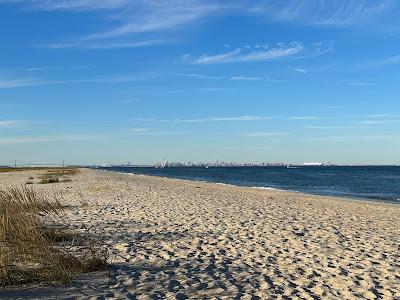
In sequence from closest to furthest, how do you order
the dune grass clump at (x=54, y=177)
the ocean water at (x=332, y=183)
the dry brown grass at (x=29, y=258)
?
the dry brown grass at (x=29, y=258), the dune grass clump at (x=54, y=177), the ocean water at (x=332, y=183)

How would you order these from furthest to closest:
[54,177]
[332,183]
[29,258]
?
[332,183] < [54,177] < [29,258]

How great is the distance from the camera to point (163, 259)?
8.50 metres

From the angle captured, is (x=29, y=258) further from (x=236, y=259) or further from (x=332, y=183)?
(x=332, y=183)

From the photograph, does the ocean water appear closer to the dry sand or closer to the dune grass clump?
the dune grass clump

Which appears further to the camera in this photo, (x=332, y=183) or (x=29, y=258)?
(x=332, y=183)

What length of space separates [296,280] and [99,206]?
470 inches

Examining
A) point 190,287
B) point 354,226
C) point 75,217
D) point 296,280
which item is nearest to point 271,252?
point 296,280

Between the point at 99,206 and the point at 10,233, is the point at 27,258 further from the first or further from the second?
the point at 99,206

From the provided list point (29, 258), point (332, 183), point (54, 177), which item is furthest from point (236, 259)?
point (332, 183)

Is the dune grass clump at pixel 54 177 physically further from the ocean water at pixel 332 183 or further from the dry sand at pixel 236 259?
the dry sand at pixel 236 259

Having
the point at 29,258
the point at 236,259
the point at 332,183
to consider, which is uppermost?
the point at 332,183

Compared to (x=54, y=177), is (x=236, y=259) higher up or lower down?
lower down

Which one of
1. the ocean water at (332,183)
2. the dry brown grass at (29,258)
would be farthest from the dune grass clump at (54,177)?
the dry brown grass at (29,258)

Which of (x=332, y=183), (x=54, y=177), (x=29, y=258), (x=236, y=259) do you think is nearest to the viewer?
(x=29, y=258)
